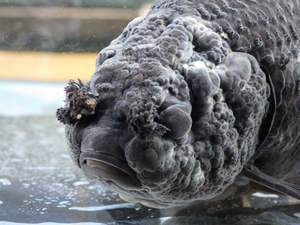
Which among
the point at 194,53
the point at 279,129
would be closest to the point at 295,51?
the point at 279,129

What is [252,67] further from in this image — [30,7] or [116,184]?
[30,7]

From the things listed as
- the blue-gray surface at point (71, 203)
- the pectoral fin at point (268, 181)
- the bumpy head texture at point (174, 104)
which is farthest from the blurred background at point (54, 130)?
the bumpy head texture at point (174, 104)

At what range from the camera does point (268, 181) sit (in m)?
1.65

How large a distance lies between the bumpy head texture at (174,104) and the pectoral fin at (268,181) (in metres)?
0.09

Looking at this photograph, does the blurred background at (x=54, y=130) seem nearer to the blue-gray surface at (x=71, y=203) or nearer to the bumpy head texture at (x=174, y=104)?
the blue-gray surface at (x=71, y=203)

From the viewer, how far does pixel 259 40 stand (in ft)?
5.11

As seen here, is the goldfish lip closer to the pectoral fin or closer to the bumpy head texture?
the bumpy head texture

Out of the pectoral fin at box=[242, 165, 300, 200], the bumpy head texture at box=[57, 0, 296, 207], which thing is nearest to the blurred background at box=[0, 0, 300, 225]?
the pectoral fin at box=[242, 165, 300, 200]

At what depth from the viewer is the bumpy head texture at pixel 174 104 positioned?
1.26 metres

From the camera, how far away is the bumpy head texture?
4.15ft

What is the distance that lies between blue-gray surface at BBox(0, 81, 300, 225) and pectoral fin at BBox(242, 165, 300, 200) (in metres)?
0.14

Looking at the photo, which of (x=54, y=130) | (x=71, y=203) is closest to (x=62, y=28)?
(x=54, y=130)

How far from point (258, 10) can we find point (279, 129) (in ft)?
1.48

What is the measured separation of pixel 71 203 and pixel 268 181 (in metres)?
0.80
